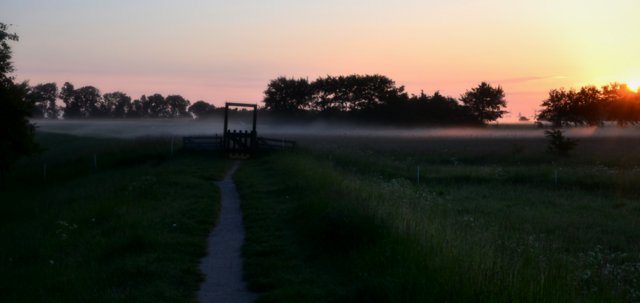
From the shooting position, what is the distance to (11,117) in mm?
30125

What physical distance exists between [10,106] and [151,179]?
7.94m

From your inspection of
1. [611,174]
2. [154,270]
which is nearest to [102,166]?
[611,174]

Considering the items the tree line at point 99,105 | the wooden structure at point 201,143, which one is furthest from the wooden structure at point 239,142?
the tree line at point 99,105

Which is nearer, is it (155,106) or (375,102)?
(375,102)

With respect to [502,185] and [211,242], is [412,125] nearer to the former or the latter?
[502,185]

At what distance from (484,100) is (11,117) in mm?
91538

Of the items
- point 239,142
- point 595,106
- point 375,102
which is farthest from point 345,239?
point 375,102

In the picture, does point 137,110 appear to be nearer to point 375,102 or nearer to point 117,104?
point 117,104

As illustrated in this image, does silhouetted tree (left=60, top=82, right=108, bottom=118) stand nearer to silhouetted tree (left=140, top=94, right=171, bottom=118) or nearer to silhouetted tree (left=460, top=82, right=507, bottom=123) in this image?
silhouetted tree (left=140, top=94, right=171, bottom=118)

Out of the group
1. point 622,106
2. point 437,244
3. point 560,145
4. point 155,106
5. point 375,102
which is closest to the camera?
point 437,244

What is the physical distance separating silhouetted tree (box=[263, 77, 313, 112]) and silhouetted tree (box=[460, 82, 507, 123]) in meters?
23.8

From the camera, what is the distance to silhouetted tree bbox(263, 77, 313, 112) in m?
113

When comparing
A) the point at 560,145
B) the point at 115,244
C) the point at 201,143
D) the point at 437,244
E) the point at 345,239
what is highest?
the point at 560,145

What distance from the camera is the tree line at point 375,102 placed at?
102312 millimetres
